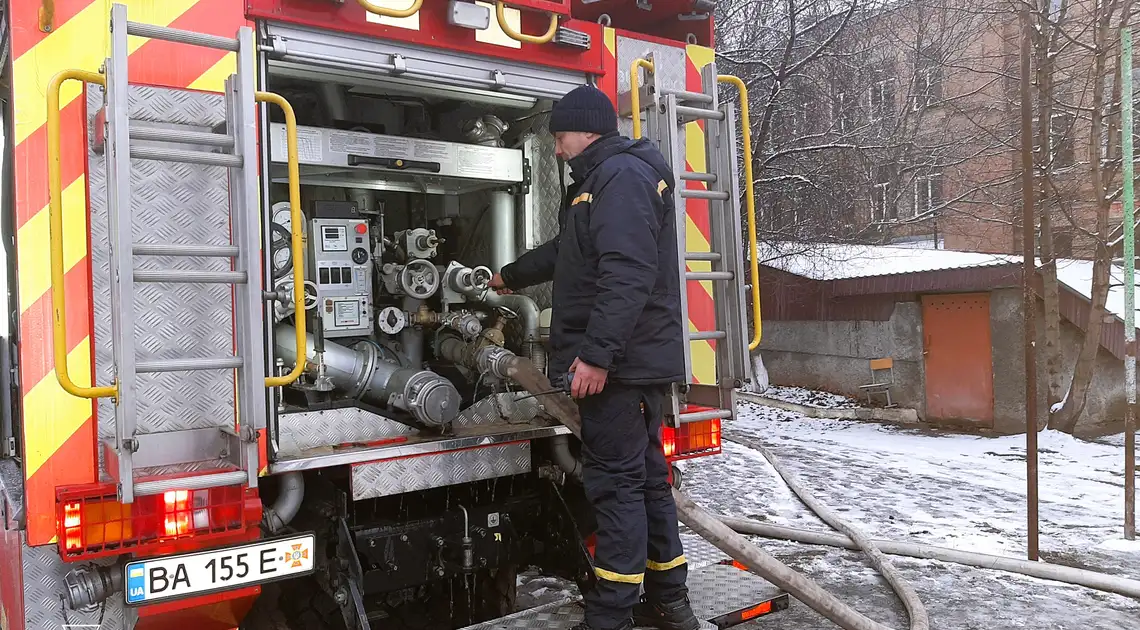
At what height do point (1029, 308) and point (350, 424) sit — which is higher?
point (1029, 308)

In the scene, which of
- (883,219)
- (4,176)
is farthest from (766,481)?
(883,219)

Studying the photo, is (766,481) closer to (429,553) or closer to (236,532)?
(429,553)

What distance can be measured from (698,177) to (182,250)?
198 centimetres

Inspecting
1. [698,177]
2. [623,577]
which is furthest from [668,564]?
[698,177]

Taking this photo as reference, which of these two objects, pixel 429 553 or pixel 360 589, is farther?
pixel 429 553

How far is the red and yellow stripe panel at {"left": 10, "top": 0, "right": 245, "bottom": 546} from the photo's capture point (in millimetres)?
2459

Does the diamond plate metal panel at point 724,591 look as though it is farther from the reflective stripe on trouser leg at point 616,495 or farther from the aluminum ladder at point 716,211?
the aluminum ladder at point 716,211

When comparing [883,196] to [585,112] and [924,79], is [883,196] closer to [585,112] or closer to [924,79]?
[924,79]

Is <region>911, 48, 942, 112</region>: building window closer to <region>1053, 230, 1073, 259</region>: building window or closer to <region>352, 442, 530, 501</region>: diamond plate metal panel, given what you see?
<region>1053, 230, 1073, 259</region>: building window

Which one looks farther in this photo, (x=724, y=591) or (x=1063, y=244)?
(x=1063, y=244)

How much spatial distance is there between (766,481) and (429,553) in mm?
4251

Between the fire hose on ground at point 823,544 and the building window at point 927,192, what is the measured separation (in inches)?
275

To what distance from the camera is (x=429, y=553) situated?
343cm

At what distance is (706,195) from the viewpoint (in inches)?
136
